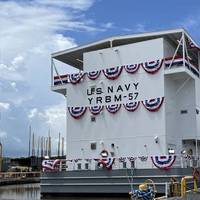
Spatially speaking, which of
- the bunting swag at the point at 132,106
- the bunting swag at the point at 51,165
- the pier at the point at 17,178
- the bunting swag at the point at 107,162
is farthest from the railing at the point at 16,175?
the bunting swag at the point at 107,162

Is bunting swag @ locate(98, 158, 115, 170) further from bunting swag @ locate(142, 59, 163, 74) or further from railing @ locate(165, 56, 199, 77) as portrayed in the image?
railing @ locate(165, 56, 199, 77)

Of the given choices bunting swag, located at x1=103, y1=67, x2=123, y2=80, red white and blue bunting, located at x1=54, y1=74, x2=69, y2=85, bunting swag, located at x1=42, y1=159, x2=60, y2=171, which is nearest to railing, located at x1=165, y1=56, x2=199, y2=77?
bunting swag, located at x1=103, y1=67, x2=123, y2=80

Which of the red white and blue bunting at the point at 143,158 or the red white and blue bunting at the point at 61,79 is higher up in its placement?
the red white and blue bunting at the point at 61,79

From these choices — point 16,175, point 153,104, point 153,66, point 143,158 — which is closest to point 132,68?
point 153,66

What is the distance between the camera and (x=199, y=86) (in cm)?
2634

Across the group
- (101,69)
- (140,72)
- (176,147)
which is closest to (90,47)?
(101,69)

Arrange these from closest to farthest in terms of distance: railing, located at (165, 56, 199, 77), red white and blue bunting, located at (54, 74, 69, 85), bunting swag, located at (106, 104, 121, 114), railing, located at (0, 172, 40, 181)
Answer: railing, located at (165, 56, 199, 77), bunting swag, located at (106, 104, 121, 114), red white and blue bunting, located at (54, 74, 69, 85), railing, located at (0, 172, 40, 181)

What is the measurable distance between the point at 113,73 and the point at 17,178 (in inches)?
933

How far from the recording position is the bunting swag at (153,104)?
24.0 meters

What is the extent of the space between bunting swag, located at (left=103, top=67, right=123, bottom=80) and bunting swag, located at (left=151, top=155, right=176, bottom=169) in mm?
6043

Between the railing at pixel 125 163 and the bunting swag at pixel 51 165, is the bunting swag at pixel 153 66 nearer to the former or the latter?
the railing at pixel 125 163

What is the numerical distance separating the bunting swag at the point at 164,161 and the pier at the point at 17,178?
23283 millimetres

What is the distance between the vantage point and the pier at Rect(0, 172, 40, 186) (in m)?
43.1

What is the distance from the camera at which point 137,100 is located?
980 inches
